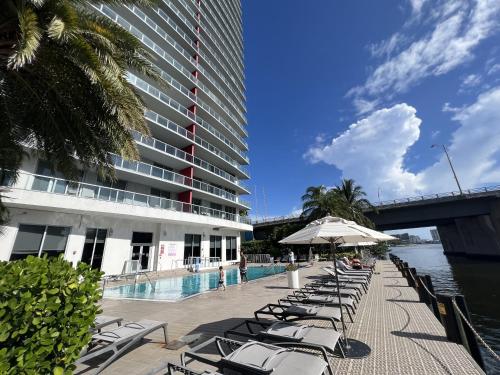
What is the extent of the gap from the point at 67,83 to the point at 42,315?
6491mm

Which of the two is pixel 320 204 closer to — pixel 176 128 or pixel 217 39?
pixel 176 128

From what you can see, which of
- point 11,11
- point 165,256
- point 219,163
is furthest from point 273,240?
point 11,11

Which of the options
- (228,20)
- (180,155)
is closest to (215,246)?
(180,155)

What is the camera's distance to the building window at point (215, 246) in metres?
28.0

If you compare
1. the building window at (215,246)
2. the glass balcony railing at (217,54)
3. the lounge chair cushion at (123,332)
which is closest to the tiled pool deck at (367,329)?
the lounge chair cushion at (123,332)

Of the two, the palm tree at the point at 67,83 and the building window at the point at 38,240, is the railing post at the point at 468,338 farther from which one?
the building window at the point at 38,240

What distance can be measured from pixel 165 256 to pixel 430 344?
20.0 meters

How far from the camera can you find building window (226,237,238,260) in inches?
1232

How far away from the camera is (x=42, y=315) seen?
90.3 inches

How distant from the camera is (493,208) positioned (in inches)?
1232

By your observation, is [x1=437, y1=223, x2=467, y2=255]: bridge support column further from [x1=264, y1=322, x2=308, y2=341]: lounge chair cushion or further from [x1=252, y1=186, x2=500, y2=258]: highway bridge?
[x1=264, y1=322, x2=308, y2=341]: lounge chair cushion

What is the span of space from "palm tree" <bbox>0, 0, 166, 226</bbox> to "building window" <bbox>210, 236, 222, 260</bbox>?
68.2 feet

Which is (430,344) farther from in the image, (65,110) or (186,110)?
(186,110)

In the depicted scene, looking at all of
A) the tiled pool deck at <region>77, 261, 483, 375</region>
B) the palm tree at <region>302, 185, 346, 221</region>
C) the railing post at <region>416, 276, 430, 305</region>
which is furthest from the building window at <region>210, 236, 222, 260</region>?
the railing post at <region>416, 276, 430, 305</region>
